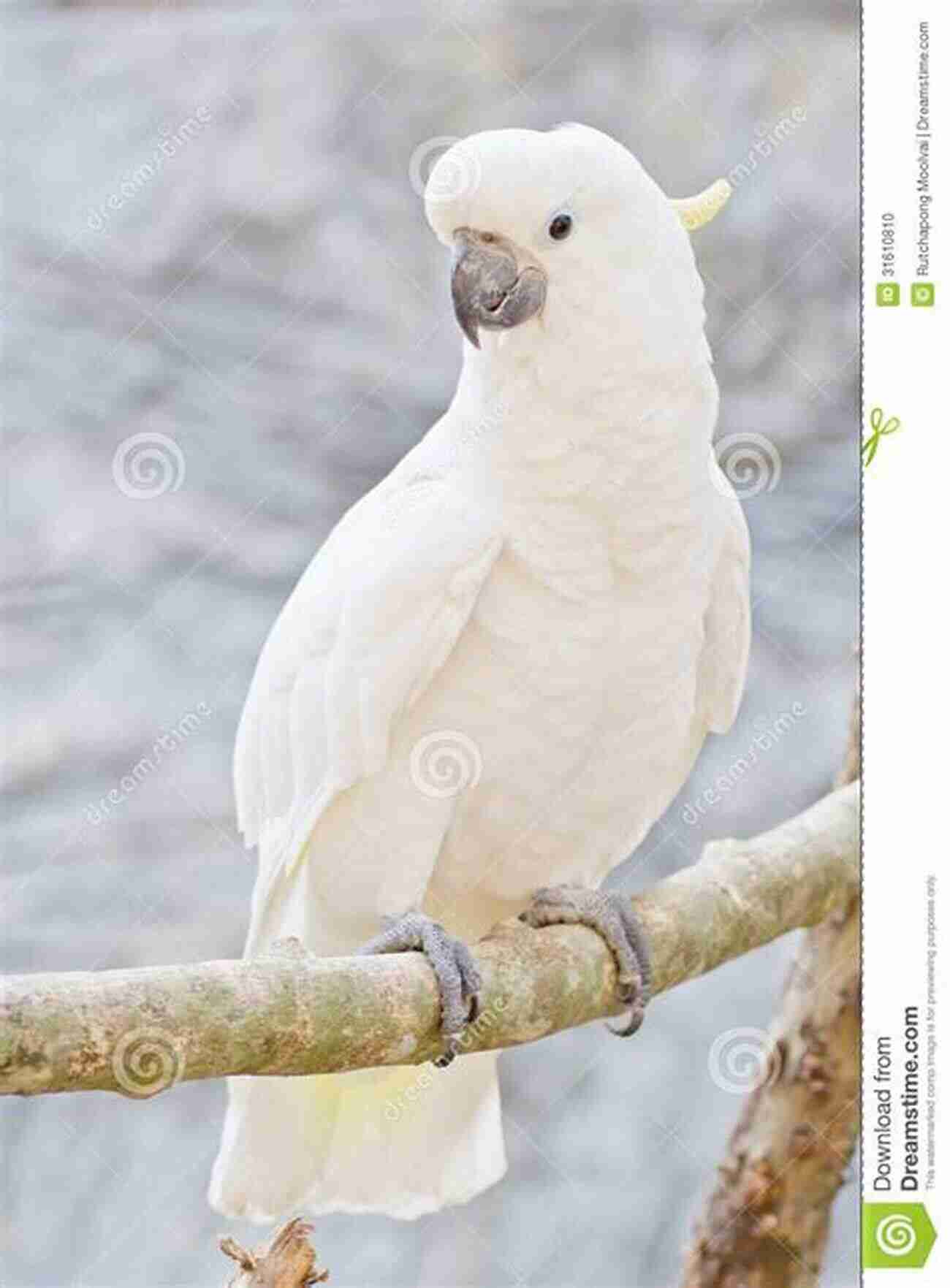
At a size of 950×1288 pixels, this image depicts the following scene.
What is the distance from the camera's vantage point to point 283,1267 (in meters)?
1.49

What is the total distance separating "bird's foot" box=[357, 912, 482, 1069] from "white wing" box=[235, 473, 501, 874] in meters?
0.17

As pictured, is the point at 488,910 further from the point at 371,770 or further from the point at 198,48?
the point at 198,48

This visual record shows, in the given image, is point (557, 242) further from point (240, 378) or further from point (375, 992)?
point (375, 992)

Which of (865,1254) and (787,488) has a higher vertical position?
(787,488)

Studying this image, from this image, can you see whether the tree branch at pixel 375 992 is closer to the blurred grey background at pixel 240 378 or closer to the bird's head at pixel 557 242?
the blurred grey background at pixel 240 378

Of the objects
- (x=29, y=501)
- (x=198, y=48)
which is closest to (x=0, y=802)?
(x=29, y=501)

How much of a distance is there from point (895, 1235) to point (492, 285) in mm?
1251

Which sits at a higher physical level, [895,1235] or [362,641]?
[362,641]

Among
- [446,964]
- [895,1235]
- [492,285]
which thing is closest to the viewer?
[446,964]

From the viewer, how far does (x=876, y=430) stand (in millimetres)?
2045

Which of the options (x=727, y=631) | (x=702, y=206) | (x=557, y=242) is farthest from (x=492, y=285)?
(x=727, y=631)

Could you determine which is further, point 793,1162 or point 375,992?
point 793,1162

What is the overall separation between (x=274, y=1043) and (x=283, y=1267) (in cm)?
23

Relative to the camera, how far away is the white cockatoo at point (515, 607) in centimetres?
177
